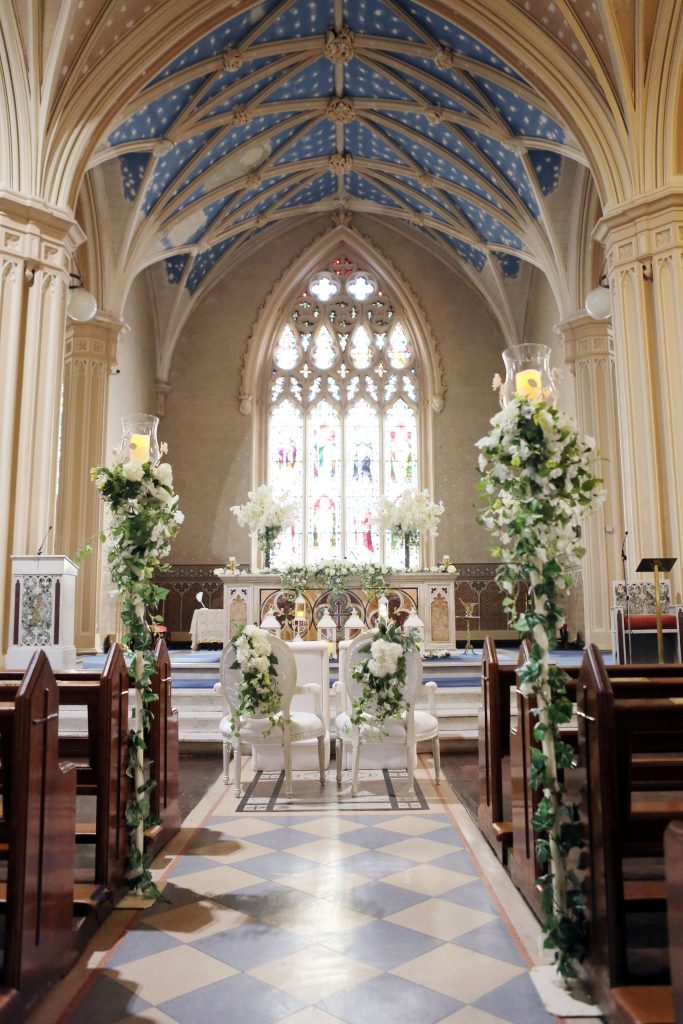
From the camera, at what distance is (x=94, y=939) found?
296 centimetres

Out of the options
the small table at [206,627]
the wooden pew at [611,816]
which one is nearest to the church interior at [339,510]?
the wooden pew at [611,816]

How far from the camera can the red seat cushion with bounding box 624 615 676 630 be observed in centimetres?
705

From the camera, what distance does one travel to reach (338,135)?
13094 mm

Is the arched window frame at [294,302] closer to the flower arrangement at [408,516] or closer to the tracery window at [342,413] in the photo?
the tracery window at [342,413]

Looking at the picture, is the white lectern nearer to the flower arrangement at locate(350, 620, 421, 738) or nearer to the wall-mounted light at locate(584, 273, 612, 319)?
the flower arrangement at locate(350, 620, 421, 738)

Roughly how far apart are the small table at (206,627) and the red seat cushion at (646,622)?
681cm

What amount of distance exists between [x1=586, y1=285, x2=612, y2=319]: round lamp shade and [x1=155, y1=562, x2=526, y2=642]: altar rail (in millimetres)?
5374

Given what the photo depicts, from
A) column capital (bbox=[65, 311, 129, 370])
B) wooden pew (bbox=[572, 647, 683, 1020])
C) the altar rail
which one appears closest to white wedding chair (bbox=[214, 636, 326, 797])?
wooden pew (bbox=[572, 647, 683, 1020])

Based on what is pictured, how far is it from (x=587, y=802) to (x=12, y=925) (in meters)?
1.73

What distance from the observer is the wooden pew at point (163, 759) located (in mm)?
4090

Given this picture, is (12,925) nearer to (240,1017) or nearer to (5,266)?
(240,1017)

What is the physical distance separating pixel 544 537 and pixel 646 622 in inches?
189

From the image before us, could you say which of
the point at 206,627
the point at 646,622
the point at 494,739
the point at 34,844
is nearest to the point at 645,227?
the point at 646,622

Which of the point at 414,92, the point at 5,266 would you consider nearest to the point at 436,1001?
the point at 5,266
